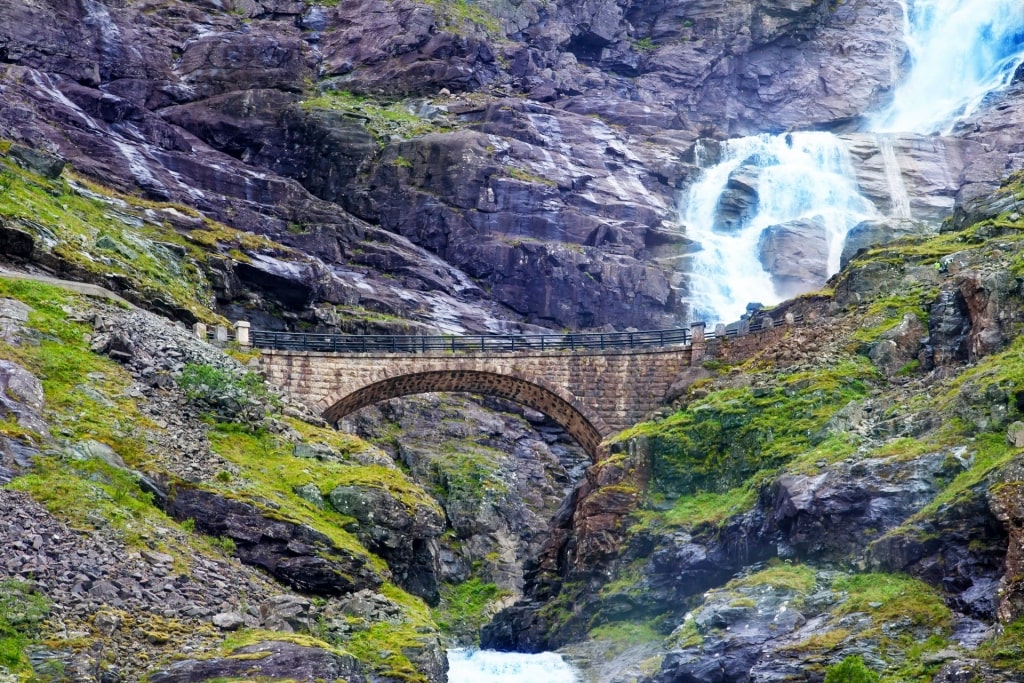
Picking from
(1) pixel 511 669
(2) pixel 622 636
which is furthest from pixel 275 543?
(2) pixel 622 636

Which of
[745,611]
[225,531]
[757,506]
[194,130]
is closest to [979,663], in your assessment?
[745,611]

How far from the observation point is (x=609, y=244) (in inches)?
3337

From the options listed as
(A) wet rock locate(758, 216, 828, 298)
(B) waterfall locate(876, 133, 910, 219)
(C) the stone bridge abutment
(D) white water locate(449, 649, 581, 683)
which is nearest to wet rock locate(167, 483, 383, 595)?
(D) white water locate(449, 649, 581, 683)

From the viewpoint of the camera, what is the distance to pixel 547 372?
55844 mm

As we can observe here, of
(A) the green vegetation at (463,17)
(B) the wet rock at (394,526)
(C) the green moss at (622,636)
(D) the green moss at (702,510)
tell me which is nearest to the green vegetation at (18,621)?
(B) the wet rock at (394,526)

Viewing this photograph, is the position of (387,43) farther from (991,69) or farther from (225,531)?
(225,531)

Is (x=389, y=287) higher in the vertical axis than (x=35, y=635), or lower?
higher

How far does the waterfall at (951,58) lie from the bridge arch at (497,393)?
184 feet

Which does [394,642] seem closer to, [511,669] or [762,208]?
[511,669]

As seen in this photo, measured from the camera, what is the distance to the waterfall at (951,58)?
10375cm

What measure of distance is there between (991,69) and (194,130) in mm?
62715

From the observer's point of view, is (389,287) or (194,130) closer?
(389,287)

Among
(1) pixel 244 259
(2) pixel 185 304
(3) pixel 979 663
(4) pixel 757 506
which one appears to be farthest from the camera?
(1) pixel 244 259

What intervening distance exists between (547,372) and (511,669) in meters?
15.4
